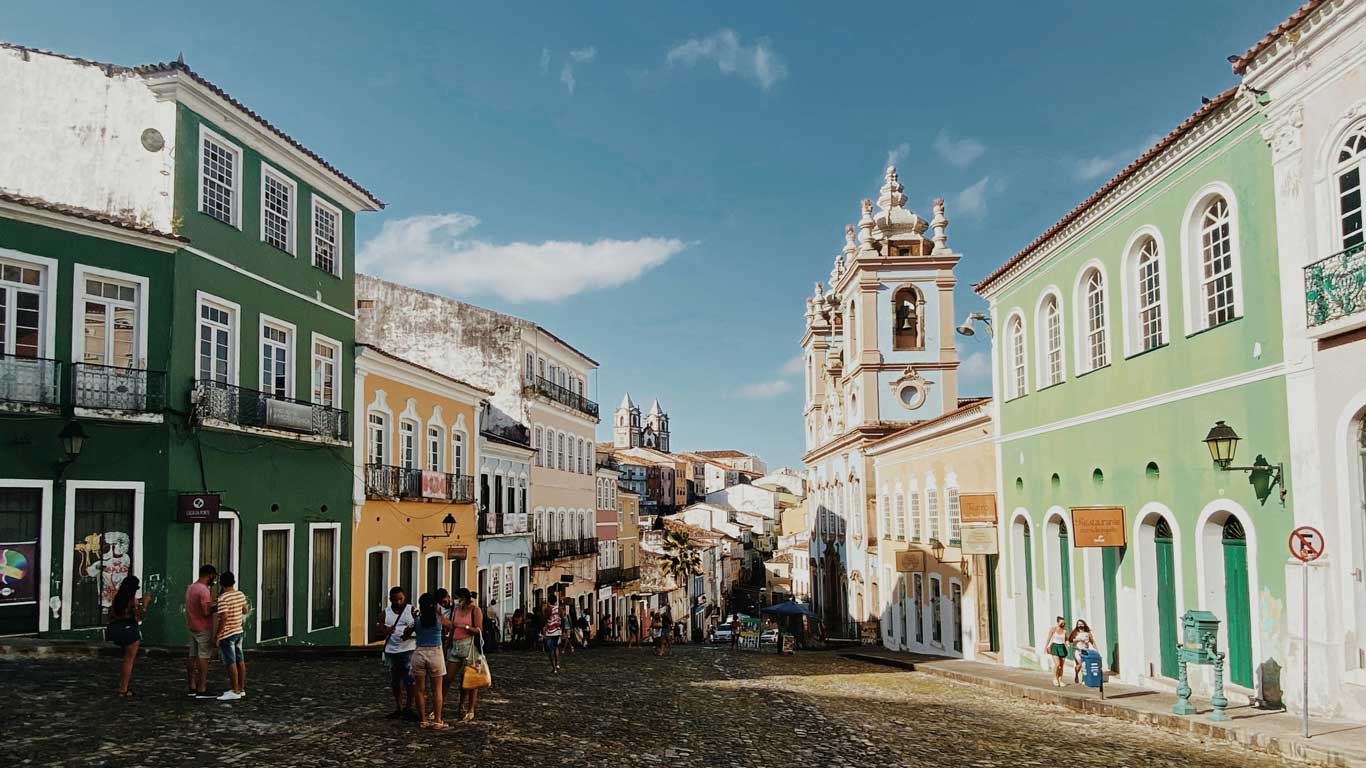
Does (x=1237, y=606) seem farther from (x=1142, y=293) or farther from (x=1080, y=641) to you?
(x=1142, y=293)

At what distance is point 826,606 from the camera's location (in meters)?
52.0

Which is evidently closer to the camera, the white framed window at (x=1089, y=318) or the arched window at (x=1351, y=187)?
the arched window at (x=1351, y=187)

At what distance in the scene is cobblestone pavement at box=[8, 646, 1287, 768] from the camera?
9.80 m

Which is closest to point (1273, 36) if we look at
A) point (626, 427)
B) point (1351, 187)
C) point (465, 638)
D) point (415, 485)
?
point (1351, 187)

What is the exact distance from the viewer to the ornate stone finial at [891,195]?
145 feet

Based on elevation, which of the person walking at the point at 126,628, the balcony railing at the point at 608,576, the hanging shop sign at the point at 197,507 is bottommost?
the balcony railing at the point at 608,576

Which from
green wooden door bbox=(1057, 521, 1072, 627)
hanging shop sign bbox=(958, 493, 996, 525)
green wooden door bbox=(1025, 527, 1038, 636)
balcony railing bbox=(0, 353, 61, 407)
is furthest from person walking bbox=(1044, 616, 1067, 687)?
balcony railing bbox=(0, 353, 61, 407)

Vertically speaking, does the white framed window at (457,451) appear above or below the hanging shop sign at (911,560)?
above

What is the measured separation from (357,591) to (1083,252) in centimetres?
1608

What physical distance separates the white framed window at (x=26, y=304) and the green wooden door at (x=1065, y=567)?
672 inches

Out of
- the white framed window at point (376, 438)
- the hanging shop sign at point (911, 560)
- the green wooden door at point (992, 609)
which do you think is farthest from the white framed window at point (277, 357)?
the hanging shop sign at point (911, 560)

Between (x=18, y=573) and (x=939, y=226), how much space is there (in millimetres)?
34575

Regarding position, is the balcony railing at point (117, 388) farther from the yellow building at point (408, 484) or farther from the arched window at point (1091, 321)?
the arched window at point (1091, 321)

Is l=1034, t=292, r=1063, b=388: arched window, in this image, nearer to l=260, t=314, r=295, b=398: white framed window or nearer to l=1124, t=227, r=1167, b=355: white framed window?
l=1124, t=227, r=1167, b=355: white framed window
